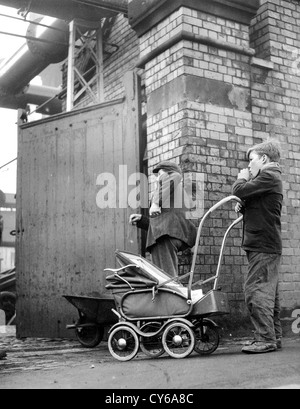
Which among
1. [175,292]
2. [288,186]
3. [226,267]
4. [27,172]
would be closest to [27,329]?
[27,172]

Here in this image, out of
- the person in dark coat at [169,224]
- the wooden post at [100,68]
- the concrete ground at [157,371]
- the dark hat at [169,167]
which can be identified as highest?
the wooden post at [100,68]

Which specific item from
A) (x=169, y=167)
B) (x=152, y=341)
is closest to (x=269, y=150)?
(x=169, y=167)

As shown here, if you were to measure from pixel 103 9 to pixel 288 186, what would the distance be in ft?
13.8

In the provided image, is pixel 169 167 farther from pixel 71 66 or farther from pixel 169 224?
pixel 71 66

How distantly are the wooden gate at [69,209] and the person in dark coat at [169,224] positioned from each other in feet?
3.03

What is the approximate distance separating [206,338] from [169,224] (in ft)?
3.54

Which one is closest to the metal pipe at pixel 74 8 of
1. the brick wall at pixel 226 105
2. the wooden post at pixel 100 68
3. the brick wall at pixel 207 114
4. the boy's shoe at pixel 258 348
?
the wooden post at pixel 100 68

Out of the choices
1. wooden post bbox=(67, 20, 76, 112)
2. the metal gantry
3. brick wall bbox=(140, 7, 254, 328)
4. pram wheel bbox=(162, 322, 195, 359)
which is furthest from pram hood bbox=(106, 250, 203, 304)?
wooden post bbox=(67, 20, 76, 112)

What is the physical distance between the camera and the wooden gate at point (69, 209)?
6090 mm

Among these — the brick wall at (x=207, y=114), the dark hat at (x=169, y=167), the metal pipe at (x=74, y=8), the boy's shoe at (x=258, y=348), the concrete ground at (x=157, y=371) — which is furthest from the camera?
the metal pipe at (x=74, y=8)

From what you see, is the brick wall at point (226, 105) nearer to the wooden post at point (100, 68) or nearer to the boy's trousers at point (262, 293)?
the boy's trousers at point (262, 293)

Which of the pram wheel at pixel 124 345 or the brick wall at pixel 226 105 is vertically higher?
the brick wall at pixel 226 105

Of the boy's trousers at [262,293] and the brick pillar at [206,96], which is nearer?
the boy's trousers at [262,293]

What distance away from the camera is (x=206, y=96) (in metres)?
5.56
